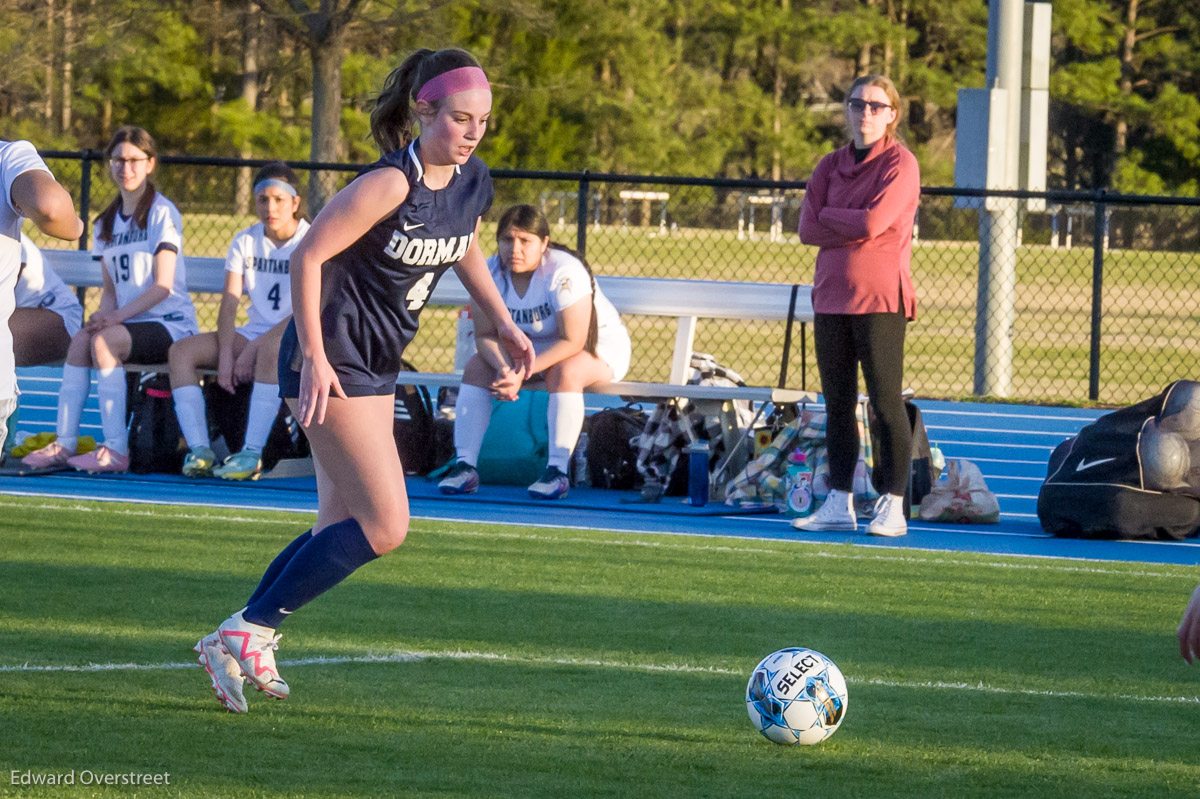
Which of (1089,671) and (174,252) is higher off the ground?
(174,252)

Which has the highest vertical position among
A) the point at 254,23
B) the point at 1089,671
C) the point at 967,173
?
the point at 254,23

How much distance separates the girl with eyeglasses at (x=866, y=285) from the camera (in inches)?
309

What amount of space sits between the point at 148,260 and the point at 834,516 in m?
4.27

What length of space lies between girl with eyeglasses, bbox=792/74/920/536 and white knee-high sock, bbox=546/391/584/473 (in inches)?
62.4

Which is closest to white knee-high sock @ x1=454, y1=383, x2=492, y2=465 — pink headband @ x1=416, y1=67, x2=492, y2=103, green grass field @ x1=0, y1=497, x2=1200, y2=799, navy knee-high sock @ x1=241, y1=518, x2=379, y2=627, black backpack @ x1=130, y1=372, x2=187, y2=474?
green grass field @ x1=0, y1=497, x2=1200, y2=799

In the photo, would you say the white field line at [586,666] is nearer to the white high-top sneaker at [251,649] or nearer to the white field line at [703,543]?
the white high-top sneaker at [251,649]

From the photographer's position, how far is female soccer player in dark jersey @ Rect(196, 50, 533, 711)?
4.28 meters

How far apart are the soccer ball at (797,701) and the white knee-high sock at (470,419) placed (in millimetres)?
4969

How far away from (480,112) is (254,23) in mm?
22269

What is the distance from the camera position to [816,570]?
712 centimetres

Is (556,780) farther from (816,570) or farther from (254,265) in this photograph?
(254,265)

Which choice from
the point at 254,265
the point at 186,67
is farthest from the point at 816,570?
the point at 186,67

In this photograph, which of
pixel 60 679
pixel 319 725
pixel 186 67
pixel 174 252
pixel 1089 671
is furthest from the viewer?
pixel 186 67

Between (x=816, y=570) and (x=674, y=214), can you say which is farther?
(x=674, y=214)
